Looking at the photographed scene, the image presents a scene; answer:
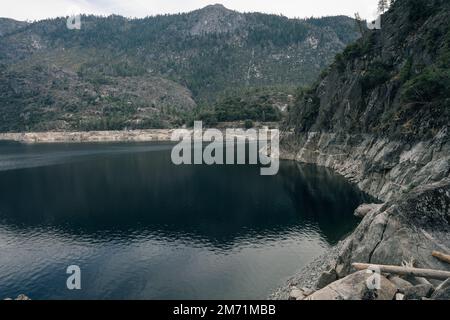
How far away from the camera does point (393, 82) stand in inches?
3841

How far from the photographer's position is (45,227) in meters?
73.1

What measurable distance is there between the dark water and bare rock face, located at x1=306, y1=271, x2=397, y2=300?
15.9m

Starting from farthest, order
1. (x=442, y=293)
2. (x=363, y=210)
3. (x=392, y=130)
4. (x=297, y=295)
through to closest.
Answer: (x=392, y=130) → (x=363, y=210) → (x=297, y=295) → (x=442, y=293)

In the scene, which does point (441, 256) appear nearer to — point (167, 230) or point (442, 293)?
point (442, 293)

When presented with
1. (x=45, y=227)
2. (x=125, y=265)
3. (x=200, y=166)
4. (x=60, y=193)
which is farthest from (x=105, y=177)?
(x=125, y=265)

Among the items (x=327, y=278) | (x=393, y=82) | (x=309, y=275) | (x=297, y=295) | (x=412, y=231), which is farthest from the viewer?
(x=393, y=82)

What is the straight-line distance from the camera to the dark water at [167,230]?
160 ft

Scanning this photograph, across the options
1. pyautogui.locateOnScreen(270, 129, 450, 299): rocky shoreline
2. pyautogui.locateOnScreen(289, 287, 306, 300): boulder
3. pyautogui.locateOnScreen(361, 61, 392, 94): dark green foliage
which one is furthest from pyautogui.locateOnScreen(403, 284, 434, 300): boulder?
pyautogui.locateOnScreen(361, 61, 392, 94): dark green foliage

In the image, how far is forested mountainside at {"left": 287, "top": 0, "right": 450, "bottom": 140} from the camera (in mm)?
74188

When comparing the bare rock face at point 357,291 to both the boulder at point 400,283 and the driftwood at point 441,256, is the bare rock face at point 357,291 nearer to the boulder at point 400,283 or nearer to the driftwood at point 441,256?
the boulder at point 400,283

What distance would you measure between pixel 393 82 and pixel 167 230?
2733 inches

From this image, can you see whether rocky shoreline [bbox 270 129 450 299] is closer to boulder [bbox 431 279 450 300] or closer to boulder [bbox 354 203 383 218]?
boulder [bbox 431 279 450 300]

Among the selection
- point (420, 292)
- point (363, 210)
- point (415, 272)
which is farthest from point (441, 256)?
point (363, 210)
